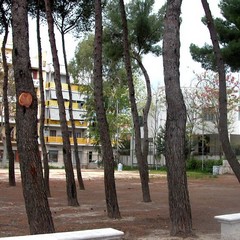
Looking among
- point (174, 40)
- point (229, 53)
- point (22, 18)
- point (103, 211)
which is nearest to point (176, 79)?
point (174, 40)

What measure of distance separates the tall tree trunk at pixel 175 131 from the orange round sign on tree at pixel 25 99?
311 cm

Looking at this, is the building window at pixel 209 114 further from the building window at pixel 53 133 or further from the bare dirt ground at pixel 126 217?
the bare dirt ground at pixel 126 217

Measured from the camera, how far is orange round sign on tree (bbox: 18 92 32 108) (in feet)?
20.2

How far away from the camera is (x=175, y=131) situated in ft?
27.3

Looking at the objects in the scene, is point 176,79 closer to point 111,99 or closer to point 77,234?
point 77,234

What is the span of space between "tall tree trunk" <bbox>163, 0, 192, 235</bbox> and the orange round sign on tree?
311 centimetres

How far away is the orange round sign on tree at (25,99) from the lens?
20.2ft

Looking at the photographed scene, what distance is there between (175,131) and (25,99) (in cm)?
320

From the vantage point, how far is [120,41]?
19.3 metres

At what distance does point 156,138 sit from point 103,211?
143 ft

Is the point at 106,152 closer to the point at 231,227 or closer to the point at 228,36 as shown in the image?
the point at 231,227

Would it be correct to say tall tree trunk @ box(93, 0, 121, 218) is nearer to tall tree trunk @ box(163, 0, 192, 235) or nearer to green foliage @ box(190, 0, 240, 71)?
tall tree trunk @ box(163, 0, 192, 235)

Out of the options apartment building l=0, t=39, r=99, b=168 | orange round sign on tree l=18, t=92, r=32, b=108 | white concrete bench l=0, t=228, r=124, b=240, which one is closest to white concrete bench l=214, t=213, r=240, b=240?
white concrete bench l=0, t=228, r=124, b=240

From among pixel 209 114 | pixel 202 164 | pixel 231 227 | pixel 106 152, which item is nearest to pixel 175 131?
pixel 231 227
